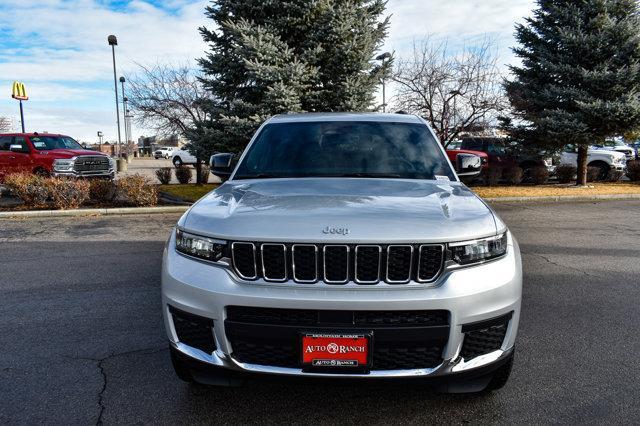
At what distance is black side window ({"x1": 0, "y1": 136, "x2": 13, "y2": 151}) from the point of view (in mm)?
16125

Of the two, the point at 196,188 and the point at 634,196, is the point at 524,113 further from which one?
the point at 196,188

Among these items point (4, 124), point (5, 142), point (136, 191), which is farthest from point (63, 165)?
point (4, 124)

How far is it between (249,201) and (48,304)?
3.04 meters

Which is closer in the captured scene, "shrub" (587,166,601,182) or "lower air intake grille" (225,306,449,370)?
"lower air intake grille" (225,306,449,370)

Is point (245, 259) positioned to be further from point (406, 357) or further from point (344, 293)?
point (406, 357)

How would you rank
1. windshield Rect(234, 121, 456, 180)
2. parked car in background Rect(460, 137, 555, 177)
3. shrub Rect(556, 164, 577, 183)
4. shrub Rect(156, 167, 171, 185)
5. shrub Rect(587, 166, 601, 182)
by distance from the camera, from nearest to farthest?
1. windshield Rect(234, 121, 456, 180)
2. shrub Rect(156, 167, 171, 185)
3. shrub Rect(556, 164, 577, 183)
4. parked car in background Rect(460, 137, 555, 177)
5. shrub Rect(587, 166, 601, 182)

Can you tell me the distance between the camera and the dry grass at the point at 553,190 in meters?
14.0

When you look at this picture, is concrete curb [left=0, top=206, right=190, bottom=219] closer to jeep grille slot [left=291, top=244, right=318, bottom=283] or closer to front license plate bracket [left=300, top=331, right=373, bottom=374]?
jeep grille slot [left=291, top=244, right=318, bottom=283]

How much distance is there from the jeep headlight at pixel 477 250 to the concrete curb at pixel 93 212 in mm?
9276

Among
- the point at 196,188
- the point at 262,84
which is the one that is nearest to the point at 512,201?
the point at 262,84

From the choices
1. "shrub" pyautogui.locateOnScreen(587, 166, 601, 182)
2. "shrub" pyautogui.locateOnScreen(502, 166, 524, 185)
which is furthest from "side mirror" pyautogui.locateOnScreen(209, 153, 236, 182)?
"shrub" pyautogui.locateOnScreen(587, 166, 601, 182)

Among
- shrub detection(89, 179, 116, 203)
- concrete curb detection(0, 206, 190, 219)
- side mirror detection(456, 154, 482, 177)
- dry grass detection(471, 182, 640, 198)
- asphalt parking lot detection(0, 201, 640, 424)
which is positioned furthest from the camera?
dry grass detection(471, 182, 640, 198)

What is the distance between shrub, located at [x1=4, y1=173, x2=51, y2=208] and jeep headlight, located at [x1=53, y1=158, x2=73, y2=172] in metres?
3.67

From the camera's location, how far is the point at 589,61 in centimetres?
1497
